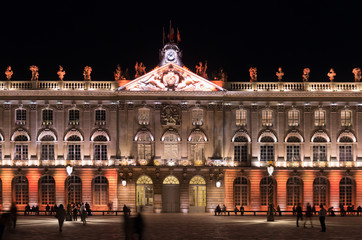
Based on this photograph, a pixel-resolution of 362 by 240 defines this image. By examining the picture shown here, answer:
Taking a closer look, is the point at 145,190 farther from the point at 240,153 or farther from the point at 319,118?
the point at 319,118

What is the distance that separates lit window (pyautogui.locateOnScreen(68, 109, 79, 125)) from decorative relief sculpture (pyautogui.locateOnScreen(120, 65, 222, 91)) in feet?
17.6

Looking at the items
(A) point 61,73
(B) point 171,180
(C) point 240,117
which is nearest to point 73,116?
(A) point 61,73

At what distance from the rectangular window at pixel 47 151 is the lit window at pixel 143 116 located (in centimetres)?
882

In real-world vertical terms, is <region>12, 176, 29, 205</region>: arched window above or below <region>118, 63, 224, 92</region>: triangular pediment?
below

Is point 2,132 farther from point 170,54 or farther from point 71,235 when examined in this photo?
point 71,235

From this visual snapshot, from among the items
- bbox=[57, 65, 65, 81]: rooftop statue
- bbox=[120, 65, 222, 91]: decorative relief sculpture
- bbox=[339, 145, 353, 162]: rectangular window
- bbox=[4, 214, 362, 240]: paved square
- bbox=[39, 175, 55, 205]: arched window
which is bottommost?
bbox=[4, 214, 362, 240]: paved square

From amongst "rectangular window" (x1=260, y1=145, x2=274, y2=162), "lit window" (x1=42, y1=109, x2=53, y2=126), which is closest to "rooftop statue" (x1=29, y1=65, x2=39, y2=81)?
"lit window" (x1=42, y1=109, x2=53, y2=126)

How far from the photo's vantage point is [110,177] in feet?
203

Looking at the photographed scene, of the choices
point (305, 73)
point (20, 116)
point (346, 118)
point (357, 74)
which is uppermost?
point (305, 73)

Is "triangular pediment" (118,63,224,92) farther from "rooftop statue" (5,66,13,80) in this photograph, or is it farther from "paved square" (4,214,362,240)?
"paved square" (4,214,362,240)

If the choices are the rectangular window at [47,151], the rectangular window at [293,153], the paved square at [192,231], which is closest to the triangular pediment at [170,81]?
the rectangular window at [47,151]

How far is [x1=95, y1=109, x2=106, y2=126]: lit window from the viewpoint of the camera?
62906 mm

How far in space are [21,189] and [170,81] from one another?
57.4 feet

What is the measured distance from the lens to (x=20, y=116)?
6300 centimetres
